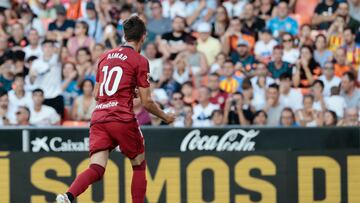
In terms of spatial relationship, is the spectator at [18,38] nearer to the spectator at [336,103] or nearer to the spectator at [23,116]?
the spectator at [23,116]

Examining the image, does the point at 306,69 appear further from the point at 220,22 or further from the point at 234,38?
the point at 220,22

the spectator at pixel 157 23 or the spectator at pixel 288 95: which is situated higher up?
the spectator at pixel 157 23

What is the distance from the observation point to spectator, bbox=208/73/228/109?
46.9 feet

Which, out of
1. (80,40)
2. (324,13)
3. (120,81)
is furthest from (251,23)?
(120,81)

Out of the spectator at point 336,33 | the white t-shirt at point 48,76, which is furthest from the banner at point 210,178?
the spectator at point 336,33

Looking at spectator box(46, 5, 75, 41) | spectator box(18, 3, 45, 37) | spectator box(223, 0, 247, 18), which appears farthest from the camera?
spectator box(18, 3, 45, 37)

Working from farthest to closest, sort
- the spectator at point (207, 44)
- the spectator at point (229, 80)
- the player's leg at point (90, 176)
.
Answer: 1. the spectator at point (207, 44)
2. the spectator at point (229, 80)
3. the player's leg at point (90, 176)

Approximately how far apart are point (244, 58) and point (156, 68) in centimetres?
135

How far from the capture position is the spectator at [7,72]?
14867mm

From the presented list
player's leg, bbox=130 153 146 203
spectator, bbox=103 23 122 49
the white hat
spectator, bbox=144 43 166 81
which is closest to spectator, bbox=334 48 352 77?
the white hat

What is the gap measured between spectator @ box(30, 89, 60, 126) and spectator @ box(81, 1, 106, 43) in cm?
205

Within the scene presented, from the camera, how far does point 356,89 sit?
14.4 meters

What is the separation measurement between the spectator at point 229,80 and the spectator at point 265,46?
0.65 m

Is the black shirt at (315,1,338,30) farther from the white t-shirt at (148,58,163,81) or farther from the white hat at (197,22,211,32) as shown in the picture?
the white t-shirt at (148,58,163,81)
